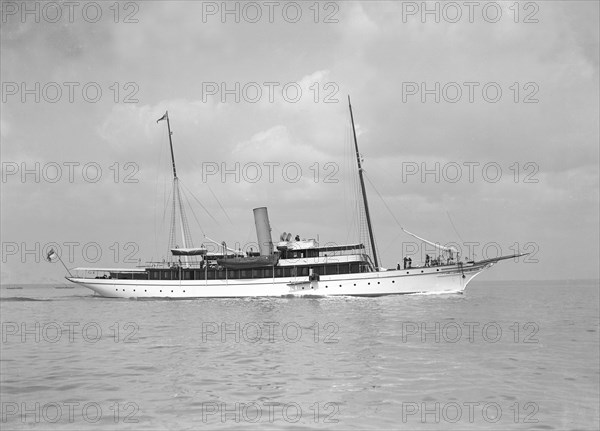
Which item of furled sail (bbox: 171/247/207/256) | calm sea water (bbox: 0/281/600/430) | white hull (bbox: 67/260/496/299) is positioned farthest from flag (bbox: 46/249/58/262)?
calm sea water (bbox: 0/281/600/430)

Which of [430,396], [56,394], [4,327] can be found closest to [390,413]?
[430,396]

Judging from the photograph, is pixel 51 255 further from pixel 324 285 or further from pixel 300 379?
pixel 300 379

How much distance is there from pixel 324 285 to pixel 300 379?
3835 cm

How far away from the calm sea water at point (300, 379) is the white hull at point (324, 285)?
2504 cm

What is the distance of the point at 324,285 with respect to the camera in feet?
168

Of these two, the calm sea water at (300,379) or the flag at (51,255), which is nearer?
the calm sea water at (300,379)

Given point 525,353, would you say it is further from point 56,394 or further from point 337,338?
point 56,394

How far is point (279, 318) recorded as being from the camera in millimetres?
31734

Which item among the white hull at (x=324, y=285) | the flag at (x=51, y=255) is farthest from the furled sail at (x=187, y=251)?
the flag at (x=51, y=255)

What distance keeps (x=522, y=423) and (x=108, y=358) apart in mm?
12200

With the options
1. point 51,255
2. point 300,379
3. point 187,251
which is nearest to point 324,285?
point 187,251

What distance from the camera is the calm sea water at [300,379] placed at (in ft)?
32.1

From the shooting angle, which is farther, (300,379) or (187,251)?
(187,251)

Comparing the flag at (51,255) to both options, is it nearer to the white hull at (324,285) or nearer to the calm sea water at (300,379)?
the white hull at (324,285)
